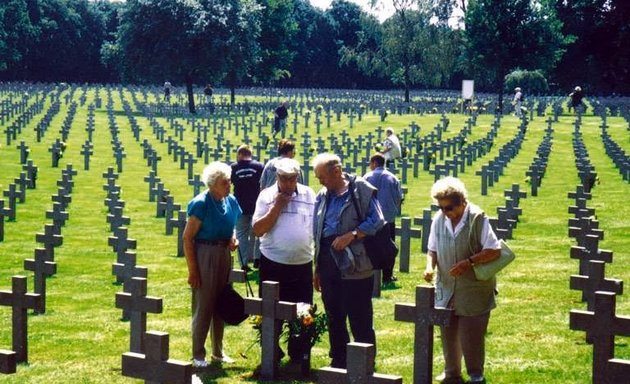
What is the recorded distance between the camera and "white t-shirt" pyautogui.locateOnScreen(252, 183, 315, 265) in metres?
9.64

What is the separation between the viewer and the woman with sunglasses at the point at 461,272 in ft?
27.8

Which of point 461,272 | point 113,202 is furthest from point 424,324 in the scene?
point 113,202

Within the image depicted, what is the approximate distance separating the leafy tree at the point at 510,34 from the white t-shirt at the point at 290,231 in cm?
5341

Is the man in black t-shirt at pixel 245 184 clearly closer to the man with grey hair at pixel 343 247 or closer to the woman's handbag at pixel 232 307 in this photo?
the woman's handbag at pixel 232 307

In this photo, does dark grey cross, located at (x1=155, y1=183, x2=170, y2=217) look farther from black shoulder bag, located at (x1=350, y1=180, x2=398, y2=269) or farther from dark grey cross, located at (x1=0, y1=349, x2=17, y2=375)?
dark grey cross, located at (x1=0, y1=349, x2=17, y2=375)

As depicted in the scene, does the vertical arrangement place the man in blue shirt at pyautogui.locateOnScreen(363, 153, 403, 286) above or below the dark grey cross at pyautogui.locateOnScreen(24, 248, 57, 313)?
above

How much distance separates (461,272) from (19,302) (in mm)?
3838

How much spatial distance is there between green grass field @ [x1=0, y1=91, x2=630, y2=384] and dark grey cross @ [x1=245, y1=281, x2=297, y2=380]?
0.17m

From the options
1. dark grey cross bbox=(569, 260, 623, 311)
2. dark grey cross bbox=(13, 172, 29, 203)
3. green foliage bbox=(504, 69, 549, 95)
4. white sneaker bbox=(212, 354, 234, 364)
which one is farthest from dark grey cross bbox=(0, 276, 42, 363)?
green foliage bbox=(504, 69, 549, 95)

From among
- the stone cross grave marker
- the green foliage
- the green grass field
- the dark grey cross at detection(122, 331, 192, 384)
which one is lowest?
the green grass field

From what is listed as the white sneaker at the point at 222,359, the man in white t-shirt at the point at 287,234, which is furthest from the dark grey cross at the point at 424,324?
the white sneaker at the point at 222,359

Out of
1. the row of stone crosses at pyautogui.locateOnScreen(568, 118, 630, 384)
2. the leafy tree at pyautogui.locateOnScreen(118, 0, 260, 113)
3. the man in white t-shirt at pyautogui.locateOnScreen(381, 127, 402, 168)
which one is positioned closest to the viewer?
the row of stone crosses at pyautogui.locateOnScreen(568, 118, 630, 384)

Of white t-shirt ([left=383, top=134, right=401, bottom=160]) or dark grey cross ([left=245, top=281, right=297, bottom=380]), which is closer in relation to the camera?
dark grey cross ([left=245, top=281, right=297, bottom=380])

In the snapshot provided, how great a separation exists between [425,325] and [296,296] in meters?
1.72
